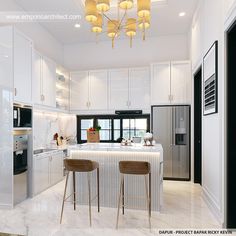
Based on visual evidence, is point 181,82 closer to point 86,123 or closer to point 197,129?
point 197,129

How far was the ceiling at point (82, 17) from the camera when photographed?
13.2 feet

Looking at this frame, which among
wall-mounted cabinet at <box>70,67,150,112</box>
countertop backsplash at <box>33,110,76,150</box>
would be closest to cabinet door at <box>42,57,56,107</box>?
countertop backsplash at <box>33,110,76,150</box>

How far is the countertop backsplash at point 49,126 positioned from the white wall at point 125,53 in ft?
5.24

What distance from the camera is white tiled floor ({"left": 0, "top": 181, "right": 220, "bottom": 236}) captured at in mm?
2557

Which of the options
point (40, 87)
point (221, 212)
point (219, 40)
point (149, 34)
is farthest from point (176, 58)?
point (221, 212)

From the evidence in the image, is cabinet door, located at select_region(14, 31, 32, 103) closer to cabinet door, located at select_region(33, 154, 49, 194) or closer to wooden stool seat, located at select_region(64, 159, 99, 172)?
cabinet door, located at select_region(33, 154, 49, 194)

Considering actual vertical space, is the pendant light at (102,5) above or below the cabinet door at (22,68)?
above

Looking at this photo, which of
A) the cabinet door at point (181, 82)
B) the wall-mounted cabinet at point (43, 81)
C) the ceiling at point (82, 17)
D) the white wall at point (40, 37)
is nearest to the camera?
the white wall at point (40, 37)

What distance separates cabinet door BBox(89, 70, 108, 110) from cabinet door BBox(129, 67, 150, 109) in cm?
68

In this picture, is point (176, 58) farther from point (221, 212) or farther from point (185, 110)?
point (221, 212)

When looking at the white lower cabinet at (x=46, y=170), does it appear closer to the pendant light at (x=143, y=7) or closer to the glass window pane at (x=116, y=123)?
the glass window pane at (x=116, y=123)

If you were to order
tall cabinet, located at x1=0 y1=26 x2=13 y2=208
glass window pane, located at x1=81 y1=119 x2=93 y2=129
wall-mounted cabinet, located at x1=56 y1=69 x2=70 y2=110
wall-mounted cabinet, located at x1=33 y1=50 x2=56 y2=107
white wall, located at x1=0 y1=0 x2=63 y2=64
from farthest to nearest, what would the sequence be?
glass window pane, located at x1=81 y1=119 x2=93 y2=129
wall-mounted cabinet, located at x1=56 y1=69 x2=70 y2=110
wall-mounted cabinet, located at x1=33 y1=50 x2=56 y2=107
white wall, located at x1=0 y1=0 x2=63 y2=64
tall cabinet, located at x1=0 y1=26 x2=13 y2=208

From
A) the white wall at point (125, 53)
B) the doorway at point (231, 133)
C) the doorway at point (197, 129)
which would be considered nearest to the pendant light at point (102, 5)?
the doorway at point (231, 133)

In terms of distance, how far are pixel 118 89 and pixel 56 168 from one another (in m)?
2.51
